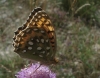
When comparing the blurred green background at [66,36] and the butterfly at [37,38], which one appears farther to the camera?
the blurred green background at [66,36]

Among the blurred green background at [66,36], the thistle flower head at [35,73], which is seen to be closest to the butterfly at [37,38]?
the thistle flower head at [35,73]

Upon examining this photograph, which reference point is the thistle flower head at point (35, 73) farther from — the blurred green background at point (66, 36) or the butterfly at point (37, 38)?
the blurred green background at point (66, 36)

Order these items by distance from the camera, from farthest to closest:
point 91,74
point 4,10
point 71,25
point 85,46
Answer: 1. point 4,10
2. point 71,25
3. point 85,46
4. point 91,74

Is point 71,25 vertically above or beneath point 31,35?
beneath

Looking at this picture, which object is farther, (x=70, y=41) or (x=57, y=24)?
(x=57, y=24)

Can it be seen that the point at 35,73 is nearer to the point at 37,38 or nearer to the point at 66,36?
the point at 37,38

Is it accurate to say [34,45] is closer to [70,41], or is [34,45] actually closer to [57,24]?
[70,41]

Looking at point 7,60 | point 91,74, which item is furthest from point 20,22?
point 91,74

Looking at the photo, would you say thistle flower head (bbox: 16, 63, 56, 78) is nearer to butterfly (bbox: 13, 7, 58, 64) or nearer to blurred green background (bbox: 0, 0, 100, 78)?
butterfly (bbox: 13, 7, 58, 64)
